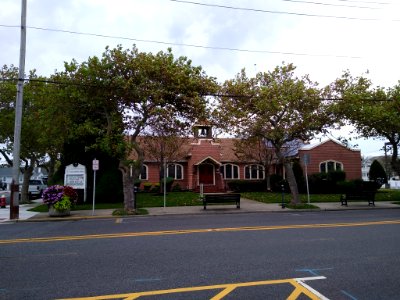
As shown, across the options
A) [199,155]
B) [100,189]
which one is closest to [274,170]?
[199,155]

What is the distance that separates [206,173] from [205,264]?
29.0m

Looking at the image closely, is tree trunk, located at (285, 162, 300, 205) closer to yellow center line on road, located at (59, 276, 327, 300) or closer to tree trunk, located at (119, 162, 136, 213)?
tree trunk, located at (119, 162, 136, 213)

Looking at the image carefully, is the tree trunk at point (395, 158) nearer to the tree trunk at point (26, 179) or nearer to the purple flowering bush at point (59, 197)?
the purple flowering bush at point (59, 197)

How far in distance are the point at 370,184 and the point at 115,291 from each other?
99.5 ft

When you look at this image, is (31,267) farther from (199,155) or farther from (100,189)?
(199,155)

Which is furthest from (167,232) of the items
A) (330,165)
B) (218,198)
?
(330,165)

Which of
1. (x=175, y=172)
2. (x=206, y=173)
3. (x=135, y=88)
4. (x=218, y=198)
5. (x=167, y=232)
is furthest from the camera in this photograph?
(x=175, y=172)

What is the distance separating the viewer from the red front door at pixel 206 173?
35.7 metres

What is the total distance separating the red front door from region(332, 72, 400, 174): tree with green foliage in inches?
636

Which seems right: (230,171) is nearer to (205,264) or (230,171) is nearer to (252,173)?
(252,173)

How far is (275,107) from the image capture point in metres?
18.9

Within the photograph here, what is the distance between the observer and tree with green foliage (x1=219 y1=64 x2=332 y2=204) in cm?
1930

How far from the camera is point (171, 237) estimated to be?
10.2 meters

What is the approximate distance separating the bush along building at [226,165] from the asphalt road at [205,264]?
2231 cm
